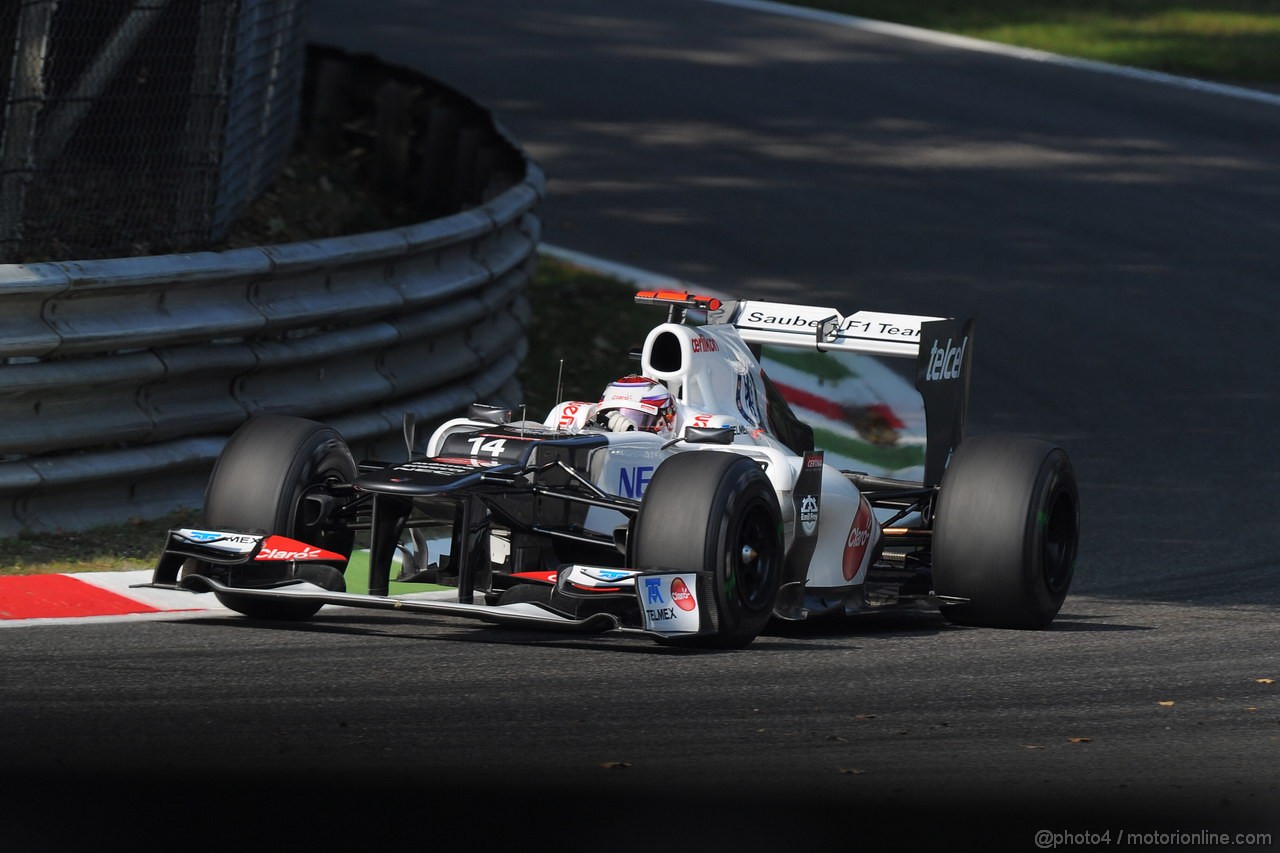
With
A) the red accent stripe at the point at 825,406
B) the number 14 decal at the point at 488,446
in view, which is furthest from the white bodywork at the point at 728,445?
the red accent stripe at the point at 825,406

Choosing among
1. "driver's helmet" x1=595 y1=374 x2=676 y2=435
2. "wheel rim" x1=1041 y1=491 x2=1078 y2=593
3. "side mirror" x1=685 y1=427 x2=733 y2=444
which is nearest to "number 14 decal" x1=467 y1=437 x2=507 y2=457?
"driver's helmet" x1=595 y1=374 x2=676 y2=435

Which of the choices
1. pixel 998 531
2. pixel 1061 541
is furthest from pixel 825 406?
pixel 998 531

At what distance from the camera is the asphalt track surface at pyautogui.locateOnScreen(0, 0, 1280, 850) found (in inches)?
186

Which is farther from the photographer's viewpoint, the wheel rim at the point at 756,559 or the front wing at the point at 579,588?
the wheel rim at the point at 756,559

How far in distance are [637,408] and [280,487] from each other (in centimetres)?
144

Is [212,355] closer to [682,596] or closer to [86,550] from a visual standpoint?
[86,550]

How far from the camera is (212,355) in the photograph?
28.2 ft

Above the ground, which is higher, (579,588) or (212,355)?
(212,355)

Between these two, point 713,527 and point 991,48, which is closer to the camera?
point 713,527

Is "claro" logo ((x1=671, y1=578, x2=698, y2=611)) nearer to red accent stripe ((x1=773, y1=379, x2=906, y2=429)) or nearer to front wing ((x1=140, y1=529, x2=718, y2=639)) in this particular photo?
front wing ((x1=140, y1=529, x2=718, y2=639))

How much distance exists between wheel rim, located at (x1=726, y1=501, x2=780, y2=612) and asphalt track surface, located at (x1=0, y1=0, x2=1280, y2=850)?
0.27m

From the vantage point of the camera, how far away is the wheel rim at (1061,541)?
8008 mm

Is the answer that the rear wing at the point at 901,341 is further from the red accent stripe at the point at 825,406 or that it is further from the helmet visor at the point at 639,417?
the red accent stripe at the point at 825,406

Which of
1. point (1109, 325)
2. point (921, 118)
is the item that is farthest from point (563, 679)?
point (921, 118)
